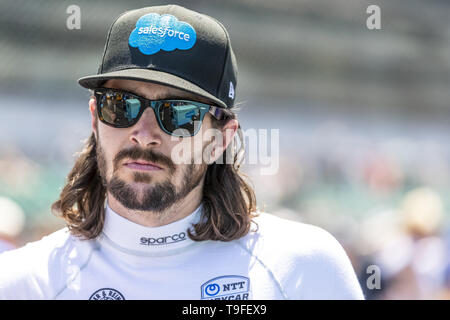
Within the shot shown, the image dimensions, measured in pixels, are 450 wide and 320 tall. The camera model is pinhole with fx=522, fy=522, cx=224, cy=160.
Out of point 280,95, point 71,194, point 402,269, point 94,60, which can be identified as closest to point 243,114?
point 280,95

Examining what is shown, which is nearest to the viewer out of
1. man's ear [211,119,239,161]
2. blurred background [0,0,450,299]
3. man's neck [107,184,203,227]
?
man's neck [107,184,203,227]

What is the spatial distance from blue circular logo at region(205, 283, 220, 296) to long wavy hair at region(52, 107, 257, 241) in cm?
11

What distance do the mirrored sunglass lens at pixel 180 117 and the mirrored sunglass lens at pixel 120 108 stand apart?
6cm

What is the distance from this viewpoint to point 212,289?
1152 millimetres

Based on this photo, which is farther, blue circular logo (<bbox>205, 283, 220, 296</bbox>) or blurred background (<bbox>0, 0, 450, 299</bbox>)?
blurred background (<bbox>0, 0, 450, 299</bbox>)

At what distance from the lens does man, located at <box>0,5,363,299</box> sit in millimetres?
1135

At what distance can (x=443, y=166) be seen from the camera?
7961mm

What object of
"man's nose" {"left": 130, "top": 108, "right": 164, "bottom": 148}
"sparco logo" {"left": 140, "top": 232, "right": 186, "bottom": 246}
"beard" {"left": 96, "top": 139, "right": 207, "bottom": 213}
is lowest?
"sparco logo" {"left": 140, "top": 232, "right": 186, "bottom": 246}

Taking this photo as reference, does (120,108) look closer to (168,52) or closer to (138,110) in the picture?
(138,110)

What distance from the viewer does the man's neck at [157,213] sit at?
47.8 inches

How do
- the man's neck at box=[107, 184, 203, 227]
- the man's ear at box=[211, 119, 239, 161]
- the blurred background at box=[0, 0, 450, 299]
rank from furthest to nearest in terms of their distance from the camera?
1. the blurred background at box=[0, 0, 450, 299]
2. the man's ear at box=[211, 119, 239, 161]
3. the man's neck at box=[107, 184, 203, 227]

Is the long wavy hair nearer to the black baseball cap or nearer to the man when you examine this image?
the man

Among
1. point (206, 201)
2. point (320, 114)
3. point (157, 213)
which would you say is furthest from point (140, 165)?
point (320, 114)

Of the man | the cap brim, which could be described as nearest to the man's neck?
the man
